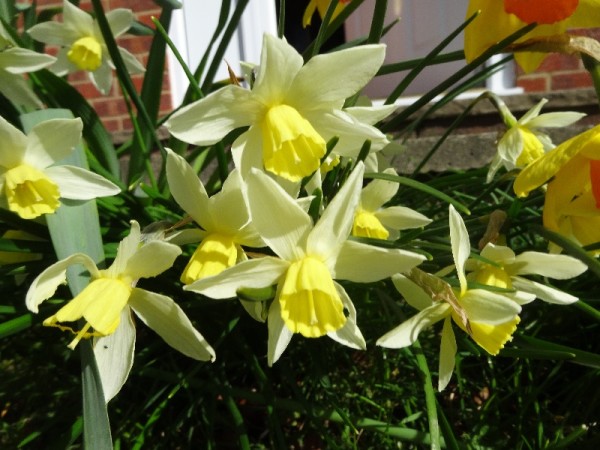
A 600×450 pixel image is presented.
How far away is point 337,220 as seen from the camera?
1.29 feet

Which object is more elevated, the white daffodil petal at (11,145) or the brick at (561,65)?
the white daffodil petal at (11,145)

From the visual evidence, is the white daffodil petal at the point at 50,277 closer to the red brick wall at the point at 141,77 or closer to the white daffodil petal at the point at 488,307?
the white daffodil petal at the point at 488,307

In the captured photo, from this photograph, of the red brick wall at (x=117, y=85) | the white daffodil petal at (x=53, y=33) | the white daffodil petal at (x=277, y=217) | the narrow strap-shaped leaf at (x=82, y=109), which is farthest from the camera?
the red brick wall at (x=117, y=85)

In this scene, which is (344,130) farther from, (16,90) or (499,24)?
(16,90)

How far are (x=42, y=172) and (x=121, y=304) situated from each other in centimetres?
17

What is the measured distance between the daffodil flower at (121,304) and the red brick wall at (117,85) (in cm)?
192

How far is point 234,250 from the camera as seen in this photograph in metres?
0.44

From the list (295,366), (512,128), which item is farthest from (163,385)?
(512,128)

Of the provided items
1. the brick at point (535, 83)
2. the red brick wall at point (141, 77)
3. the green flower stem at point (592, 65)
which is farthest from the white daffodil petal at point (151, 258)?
the brick at point (535, 83)

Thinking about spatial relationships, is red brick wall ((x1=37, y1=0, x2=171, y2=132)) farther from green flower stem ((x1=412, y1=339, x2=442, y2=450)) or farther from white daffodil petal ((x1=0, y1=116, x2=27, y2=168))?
green flower stem ((x1=412, y1=339, x2=442, y2=450))

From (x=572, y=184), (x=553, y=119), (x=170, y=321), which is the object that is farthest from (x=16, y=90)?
(x=553, y=119)

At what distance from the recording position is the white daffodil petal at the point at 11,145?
47 cm

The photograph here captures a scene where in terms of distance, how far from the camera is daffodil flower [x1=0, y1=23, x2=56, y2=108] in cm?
56

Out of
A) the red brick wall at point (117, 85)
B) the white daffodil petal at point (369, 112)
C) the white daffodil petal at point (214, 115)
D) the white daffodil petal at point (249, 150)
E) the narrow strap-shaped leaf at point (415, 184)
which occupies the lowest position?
the red brick wall at point (117, 85)
